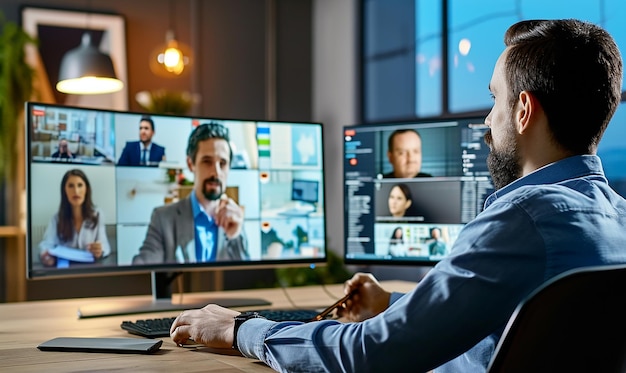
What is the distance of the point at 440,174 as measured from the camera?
2.04 m

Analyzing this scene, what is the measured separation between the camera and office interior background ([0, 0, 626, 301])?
4.70 meters

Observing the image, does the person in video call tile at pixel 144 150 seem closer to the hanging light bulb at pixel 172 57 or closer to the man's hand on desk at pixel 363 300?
the man's hand on desk at pixel 363 300

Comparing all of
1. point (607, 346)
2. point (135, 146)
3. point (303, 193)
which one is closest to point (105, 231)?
point (135, 146)

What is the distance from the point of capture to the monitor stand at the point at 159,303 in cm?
190

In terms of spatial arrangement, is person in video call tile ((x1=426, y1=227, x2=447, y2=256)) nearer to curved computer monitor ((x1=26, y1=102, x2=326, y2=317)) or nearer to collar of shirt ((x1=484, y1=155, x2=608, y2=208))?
curved computer monitor ((x1=26, y1=102, x2=326, y2=317))

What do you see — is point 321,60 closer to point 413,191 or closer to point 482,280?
point 413,191

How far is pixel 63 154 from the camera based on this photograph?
1.84 metres

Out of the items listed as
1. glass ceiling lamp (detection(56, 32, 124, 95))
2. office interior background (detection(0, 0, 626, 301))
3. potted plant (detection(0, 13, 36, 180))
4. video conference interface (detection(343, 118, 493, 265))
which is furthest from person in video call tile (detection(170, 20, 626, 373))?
potted plant (detection(0, 13, 36, 180))

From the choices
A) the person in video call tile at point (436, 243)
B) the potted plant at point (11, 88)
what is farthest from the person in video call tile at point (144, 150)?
the potted plant at point (11, 88)

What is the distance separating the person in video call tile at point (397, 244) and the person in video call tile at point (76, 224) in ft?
2.48

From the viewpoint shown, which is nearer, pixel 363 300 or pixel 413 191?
pixel 363 300

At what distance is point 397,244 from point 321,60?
4038 mm

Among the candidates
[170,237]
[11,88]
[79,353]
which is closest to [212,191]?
[170,237]

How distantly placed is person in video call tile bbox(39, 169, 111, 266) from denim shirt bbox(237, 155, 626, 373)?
94 centimetres
